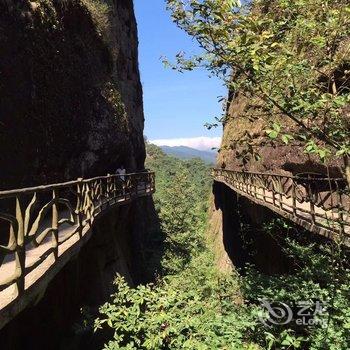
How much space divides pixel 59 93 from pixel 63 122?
1.00 meters

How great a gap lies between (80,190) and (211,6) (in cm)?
541

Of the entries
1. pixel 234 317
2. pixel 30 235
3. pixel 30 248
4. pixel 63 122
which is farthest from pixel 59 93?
pixel 234 317

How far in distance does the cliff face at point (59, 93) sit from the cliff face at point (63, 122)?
0.03 m

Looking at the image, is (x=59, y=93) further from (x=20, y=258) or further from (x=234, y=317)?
(x=20, y=258)

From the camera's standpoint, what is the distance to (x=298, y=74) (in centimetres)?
552

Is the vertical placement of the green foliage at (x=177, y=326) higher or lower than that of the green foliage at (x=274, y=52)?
lower

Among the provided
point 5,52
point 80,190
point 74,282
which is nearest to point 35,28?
point 5,52

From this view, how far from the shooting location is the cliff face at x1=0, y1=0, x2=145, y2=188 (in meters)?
10.7

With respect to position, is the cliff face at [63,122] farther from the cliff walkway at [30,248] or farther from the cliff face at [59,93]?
the cliff walkway at [30,248]

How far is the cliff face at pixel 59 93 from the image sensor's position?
10.7 meters

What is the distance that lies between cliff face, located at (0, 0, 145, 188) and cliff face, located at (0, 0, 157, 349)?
0.03 m

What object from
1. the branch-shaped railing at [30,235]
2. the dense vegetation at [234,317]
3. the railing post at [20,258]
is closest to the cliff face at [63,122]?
the branch-shaped railing at [30,235]

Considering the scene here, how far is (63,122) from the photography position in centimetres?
1367

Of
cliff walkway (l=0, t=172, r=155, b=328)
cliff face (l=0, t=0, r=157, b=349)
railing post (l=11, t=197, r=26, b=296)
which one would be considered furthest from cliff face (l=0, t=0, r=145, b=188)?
→ railing post (l=11, t=197, r=26, b=296)
